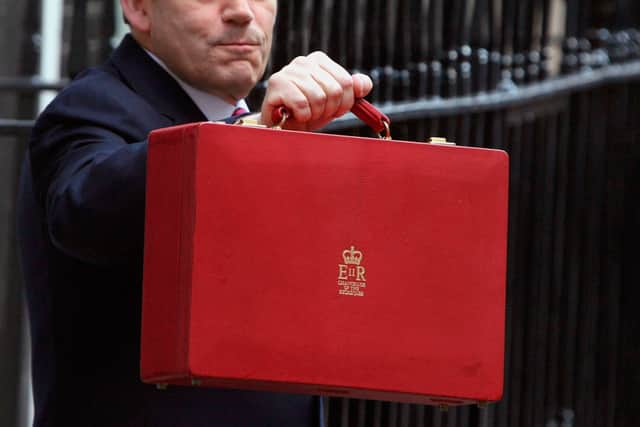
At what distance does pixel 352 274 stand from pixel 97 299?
612mm

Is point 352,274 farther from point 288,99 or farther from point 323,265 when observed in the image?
point 288,99

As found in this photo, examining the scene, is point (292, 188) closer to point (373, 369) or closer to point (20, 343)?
point (373, 369)

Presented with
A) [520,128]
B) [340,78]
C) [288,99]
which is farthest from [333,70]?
[520,128]

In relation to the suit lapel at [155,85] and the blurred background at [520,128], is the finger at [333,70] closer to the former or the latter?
the suit lapel at [155,85]

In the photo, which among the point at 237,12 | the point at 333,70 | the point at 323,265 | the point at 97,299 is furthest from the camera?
the point at 237,12

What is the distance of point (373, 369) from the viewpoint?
3.39 m

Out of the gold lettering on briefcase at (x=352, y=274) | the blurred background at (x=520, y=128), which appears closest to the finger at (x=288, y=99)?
the gold lettering on briefcase at (x=352, y=274)

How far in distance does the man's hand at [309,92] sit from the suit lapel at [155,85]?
1.49ft

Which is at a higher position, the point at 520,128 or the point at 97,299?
the point at 520,128

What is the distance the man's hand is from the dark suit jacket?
0.97ft

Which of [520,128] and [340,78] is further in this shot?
[520,128]

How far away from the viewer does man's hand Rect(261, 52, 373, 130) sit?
342cm

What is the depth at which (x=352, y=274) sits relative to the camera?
11.1 feet

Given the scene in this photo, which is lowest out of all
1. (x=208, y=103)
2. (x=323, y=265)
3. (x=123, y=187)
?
(x=323, y=265)
